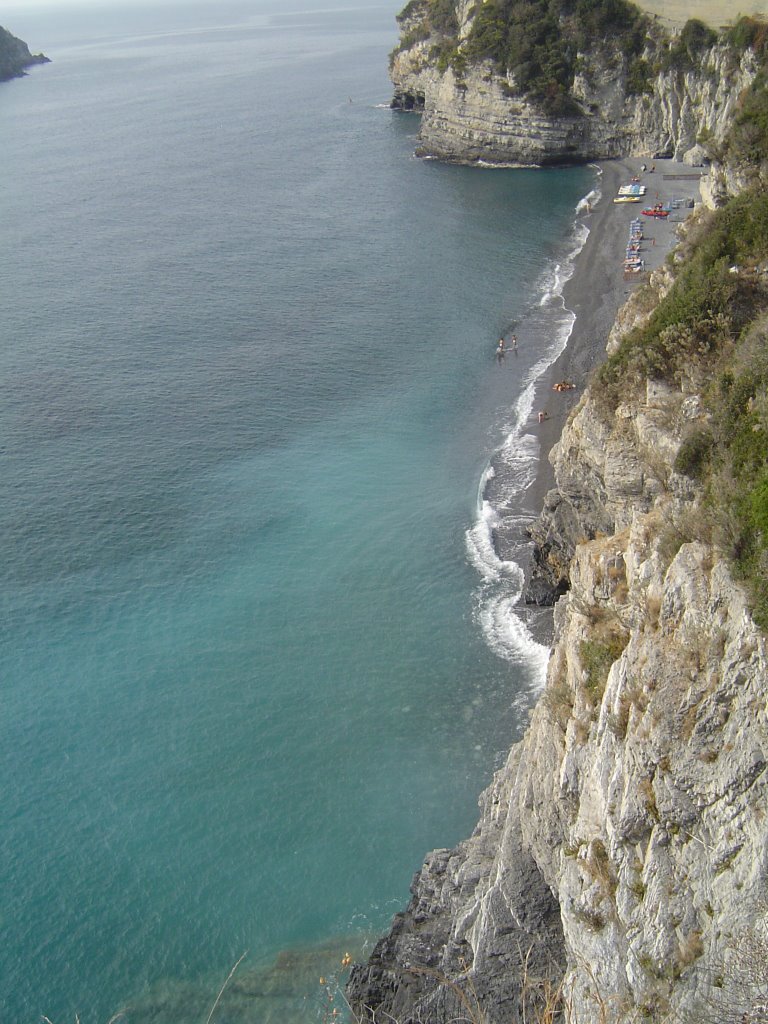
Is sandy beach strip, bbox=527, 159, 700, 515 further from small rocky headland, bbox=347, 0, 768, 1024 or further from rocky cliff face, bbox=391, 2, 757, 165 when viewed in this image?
small rocky headland, bbox=347, 0, 768, 1024

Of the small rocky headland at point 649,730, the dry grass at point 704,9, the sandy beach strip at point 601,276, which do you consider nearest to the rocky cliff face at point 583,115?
the dry grass at point 704,9

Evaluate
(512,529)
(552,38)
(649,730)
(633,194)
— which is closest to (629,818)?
(649,730)

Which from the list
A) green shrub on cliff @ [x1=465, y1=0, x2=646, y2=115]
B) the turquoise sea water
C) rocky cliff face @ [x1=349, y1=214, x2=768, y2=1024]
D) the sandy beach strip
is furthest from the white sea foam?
green shrub on cliff @ [x1=465, y1=0, x2=646, y2=115]

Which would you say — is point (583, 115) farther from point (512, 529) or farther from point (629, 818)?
point (629, 818)

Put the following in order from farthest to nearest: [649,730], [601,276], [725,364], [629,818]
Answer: [601,276]
[725,364]
[629,818]
[649,730]

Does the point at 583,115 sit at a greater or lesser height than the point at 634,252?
greater

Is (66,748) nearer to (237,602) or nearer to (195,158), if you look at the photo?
(237,602)

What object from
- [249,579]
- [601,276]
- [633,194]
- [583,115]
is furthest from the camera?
[583,115]
